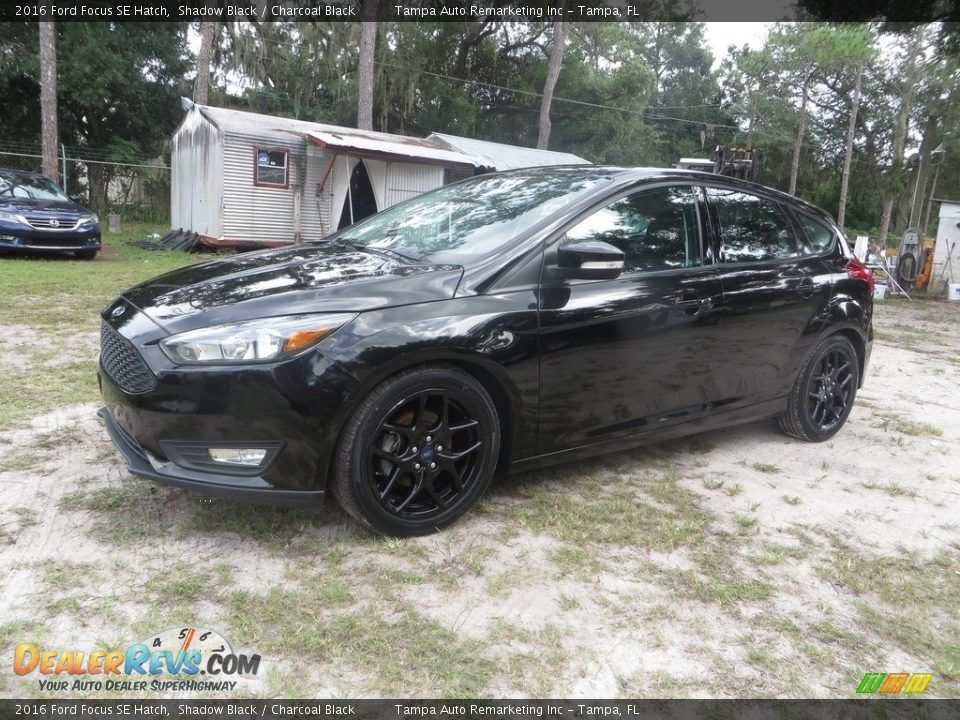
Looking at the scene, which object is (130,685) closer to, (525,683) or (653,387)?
(525,683)

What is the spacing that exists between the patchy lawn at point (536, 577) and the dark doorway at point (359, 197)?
44.6 feet

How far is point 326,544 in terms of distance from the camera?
8.93 feet

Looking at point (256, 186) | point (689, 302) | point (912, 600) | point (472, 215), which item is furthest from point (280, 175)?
point (912, 600)

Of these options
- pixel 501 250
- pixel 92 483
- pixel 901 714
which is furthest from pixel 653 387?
pixel 92 483

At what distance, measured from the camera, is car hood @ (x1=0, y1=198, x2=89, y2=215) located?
11.2m

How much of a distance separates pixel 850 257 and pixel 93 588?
14.5 feet

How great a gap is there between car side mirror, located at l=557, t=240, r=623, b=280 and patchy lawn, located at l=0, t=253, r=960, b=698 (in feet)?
3.47

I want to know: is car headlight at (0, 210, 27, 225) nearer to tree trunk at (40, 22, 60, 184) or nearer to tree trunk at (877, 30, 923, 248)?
tree trunk at (40, 22, 60, 184)

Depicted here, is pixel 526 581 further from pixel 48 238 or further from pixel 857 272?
pixel 48 238

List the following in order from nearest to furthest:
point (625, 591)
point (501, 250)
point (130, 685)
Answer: point (130, 685) < point (625, 591) < point (501, 250)

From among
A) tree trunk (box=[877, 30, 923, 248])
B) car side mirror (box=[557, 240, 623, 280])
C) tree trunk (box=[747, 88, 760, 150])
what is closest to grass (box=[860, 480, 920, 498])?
car side mirror (box=[557, 240, 623, 280])

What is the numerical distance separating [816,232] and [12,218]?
1167cm

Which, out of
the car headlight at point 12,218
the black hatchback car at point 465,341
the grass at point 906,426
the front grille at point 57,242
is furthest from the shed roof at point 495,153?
the black hatchback car at point 465,341

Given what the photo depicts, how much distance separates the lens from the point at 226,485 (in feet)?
8.10
